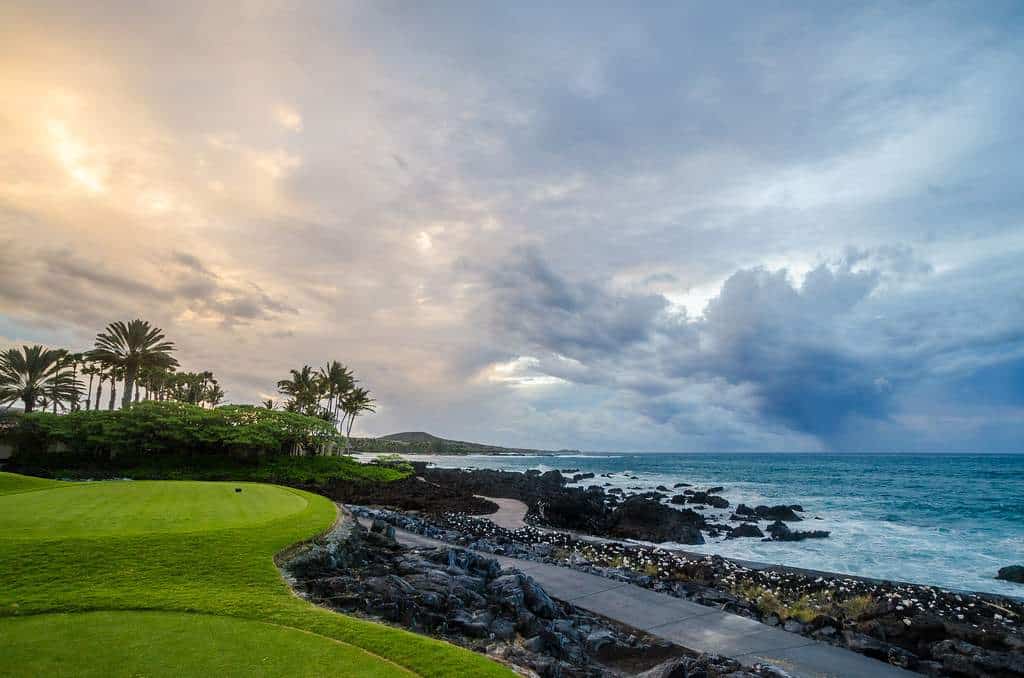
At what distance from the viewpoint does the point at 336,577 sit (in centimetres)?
1026

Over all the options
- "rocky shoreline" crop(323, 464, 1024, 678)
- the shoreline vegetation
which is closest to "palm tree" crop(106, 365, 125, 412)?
the shoreline vegetation

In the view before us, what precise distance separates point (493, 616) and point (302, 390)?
73283 mm

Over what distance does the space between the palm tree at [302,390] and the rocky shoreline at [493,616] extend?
6871cm

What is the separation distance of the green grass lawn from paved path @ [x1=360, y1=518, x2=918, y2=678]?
524 centimetres

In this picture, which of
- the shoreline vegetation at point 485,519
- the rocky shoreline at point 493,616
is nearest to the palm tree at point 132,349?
the shoreline vegetation at point 485,519

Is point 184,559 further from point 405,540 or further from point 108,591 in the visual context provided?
point 405,540

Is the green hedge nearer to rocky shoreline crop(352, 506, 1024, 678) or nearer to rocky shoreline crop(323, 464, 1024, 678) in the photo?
rocky shoreline crop(323, 464, 1024, 678)

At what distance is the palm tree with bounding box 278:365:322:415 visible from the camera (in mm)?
76188

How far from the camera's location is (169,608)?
739 cm

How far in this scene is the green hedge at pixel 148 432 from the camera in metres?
40.1

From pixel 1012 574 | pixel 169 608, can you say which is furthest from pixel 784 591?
pixel 169 608

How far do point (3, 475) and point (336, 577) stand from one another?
16.7 meters

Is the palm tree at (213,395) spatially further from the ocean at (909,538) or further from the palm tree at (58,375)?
the ocean at (909,538)

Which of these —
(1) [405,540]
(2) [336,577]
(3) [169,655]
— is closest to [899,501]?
(1) [405,540]
